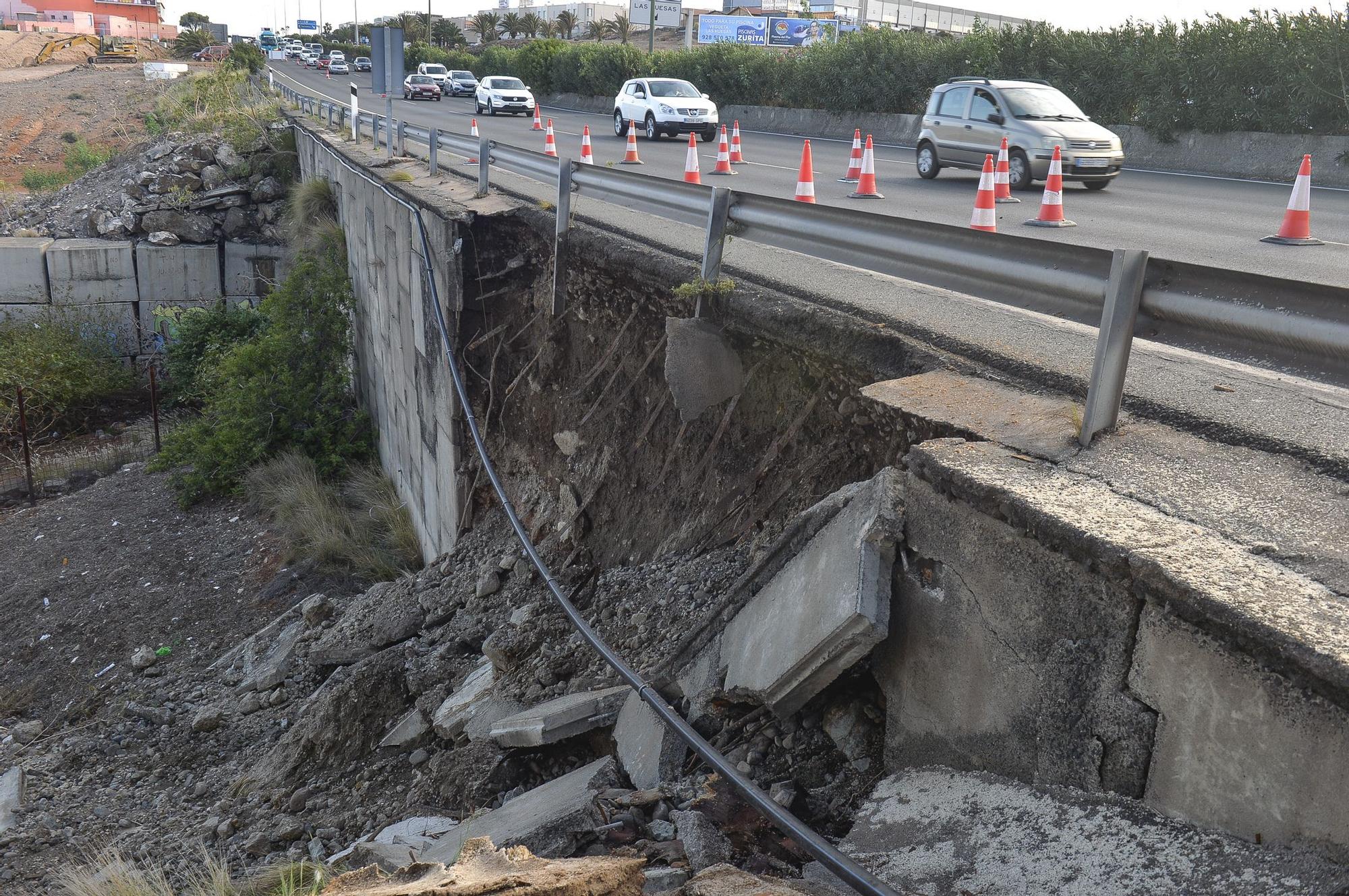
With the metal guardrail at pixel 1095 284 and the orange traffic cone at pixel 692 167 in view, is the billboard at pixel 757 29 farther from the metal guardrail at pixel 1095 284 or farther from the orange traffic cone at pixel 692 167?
the metal guardrail at pixel 1095 284

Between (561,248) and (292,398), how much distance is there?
25.6ft

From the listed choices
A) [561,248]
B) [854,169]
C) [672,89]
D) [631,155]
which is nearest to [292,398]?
[561,248]

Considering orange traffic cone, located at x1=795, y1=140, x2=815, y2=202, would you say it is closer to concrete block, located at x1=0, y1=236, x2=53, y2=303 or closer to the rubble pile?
the rubble pile

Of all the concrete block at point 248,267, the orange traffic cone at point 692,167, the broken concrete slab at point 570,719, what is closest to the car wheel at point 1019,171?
the orange traffic cone at point 692,167

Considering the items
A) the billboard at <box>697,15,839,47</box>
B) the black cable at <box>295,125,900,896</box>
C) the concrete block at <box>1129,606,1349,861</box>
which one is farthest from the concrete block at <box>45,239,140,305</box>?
the billboard at <box>697,15,839,47</box>

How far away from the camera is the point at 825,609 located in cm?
327

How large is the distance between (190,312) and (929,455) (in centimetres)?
2067

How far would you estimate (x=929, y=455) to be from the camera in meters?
3.16

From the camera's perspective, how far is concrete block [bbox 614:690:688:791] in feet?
12.6

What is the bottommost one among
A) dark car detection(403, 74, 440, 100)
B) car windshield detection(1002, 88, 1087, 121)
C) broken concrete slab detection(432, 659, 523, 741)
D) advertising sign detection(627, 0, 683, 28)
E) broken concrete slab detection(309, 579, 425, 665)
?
broken concrete slab detection(309, 579, 425, 665)

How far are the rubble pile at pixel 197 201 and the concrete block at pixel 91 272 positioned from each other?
77 cm

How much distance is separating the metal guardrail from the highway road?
7.59 ft

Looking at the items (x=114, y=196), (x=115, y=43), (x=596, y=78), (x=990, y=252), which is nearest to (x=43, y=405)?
(x=114, y=196)

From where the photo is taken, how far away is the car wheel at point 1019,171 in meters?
14.7
